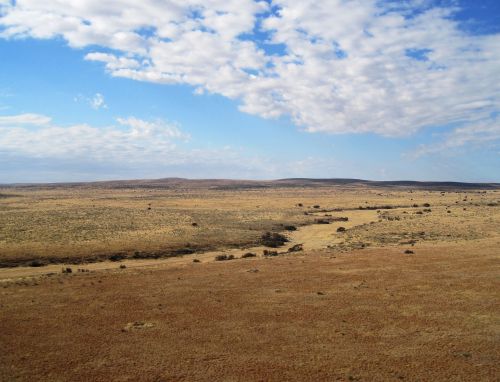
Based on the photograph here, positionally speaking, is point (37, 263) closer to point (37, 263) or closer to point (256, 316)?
point (37, 263)

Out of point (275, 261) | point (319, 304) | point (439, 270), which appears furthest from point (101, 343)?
point (439, 270)

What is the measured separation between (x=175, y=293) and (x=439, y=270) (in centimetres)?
1363

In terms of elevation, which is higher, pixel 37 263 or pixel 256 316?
pixel 256 316

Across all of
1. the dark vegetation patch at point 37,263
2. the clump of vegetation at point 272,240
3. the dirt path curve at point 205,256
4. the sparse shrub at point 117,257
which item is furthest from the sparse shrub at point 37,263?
the clump of vegetation at point 272,240

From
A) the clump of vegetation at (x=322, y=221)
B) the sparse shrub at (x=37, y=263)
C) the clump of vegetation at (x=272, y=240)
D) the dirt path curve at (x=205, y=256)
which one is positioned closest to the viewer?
the dirt path curve at (x=205, y=256)

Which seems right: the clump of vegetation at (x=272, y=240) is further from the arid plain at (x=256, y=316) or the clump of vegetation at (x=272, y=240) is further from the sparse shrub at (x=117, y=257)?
the sparse shrub at (x=117, y=257)

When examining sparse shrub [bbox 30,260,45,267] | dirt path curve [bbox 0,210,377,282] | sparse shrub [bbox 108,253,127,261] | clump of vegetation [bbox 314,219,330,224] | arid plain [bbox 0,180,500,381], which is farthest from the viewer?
clump of vegetation [bbox 314,219,330,224]

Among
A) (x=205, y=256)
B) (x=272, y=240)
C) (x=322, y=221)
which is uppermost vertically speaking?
(x=322, y=221)

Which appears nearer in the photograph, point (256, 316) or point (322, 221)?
point (256, 316)

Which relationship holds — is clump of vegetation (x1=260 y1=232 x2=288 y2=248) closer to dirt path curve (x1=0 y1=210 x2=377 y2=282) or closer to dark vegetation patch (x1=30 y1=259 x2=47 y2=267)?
dirt path curve (x1=0 y1=210 x2=377 y2=282)

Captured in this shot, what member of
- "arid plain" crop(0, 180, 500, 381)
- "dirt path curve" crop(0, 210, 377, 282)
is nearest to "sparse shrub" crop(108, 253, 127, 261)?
"arid plain" crop(0, 180, 500, 381)

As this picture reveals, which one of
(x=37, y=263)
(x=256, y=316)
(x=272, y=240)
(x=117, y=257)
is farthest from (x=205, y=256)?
(x=256, y=316)

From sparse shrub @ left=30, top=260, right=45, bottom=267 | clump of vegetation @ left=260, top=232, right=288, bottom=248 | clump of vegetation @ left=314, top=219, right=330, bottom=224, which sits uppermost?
clump of vegetation @ left=314, top=219, right=330, bottom=224

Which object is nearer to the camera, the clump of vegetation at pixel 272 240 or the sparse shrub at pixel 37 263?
the sparse shrub at pixel 37 263
